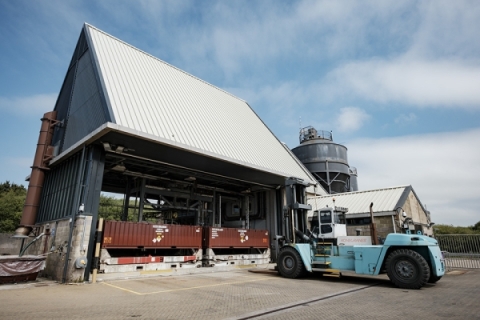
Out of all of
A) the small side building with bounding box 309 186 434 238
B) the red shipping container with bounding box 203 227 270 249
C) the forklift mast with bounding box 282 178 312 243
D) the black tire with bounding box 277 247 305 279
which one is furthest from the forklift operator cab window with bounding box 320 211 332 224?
the red shipping container with bounding box 203 227 270 249

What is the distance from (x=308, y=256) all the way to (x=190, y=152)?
8207 mm

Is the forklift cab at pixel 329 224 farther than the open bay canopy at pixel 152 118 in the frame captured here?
No

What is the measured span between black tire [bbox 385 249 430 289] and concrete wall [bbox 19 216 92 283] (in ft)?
Result: 43.0

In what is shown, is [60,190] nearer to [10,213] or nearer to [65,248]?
[65,248]

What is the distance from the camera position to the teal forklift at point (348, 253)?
1096 centimetres

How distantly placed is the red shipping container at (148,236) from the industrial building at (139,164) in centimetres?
5

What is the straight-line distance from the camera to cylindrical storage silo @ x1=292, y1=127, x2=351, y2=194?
119 ft

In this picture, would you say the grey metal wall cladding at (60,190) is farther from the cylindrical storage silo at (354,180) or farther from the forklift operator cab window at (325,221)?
the cylindrical storage silo at (354,180)

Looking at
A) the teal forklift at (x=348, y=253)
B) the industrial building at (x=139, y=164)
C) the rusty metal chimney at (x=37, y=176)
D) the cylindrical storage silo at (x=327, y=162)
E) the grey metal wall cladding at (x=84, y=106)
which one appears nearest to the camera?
the teal forklift at (x=348, y=253)

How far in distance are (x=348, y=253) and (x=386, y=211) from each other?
10748mm

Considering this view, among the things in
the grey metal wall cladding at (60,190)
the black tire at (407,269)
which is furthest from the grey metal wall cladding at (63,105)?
the black tire at (407,269)

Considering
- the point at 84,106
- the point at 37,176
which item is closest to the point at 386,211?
the point at 84,106

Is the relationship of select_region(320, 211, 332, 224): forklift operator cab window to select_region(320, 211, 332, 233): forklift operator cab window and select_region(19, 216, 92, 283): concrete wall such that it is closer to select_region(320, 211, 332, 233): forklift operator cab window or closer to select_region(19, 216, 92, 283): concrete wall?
select_region(320, 211, 332, 233): forklift operator cab window

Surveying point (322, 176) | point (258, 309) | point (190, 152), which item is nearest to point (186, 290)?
point (258, 309)
